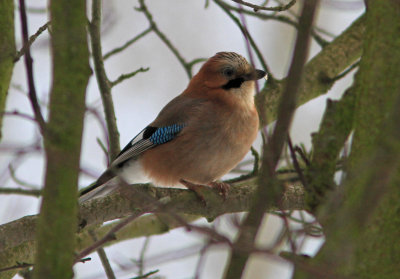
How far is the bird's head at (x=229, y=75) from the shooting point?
611cm

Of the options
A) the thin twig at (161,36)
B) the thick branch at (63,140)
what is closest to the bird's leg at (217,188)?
the thin twig at (161,36)

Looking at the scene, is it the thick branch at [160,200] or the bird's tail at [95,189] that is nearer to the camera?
the thick branch at [160,200]

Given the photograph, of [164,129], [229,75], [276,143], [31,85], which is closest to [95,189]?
[164,129]

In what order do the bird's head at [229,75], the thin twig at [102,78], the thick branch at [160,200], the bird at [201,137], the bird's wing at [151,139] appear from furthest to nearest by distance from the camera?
the bird's head at [229,75]
the bird's wing at [151,139]
the bird at [201,137]
the thin twig at [102,78]
the thick branch at [160,200]

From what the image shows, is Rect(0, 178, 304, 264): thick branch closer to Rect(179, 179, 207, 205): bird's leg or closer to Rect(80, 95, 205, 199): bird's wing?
Rect(179, 179, 207, 205): bird's leg

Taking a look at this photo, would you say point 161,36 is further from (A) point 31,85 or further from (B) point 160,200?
(A) point 31,85

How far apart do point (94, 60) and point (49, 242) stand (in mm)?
2957

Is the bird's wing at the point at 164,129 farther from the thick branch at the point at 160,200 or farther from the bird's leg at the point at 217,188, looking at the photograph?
the thick branch at the point at 160,200

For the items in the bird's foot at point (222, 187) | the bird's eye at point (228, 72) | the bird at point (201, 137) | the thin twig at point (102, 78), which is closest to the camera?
the bird's foot at point (222, 187)

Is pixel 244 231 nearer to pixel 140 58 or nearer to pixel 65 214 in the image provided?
pixel 65 214

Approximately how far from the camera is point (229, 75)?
6.26 m

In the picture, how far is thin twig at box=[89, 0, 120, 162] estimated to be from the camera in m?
5.33

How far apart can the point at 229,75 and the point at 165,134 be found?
915 millimetres

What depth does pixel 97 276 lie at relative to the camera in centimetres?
414
